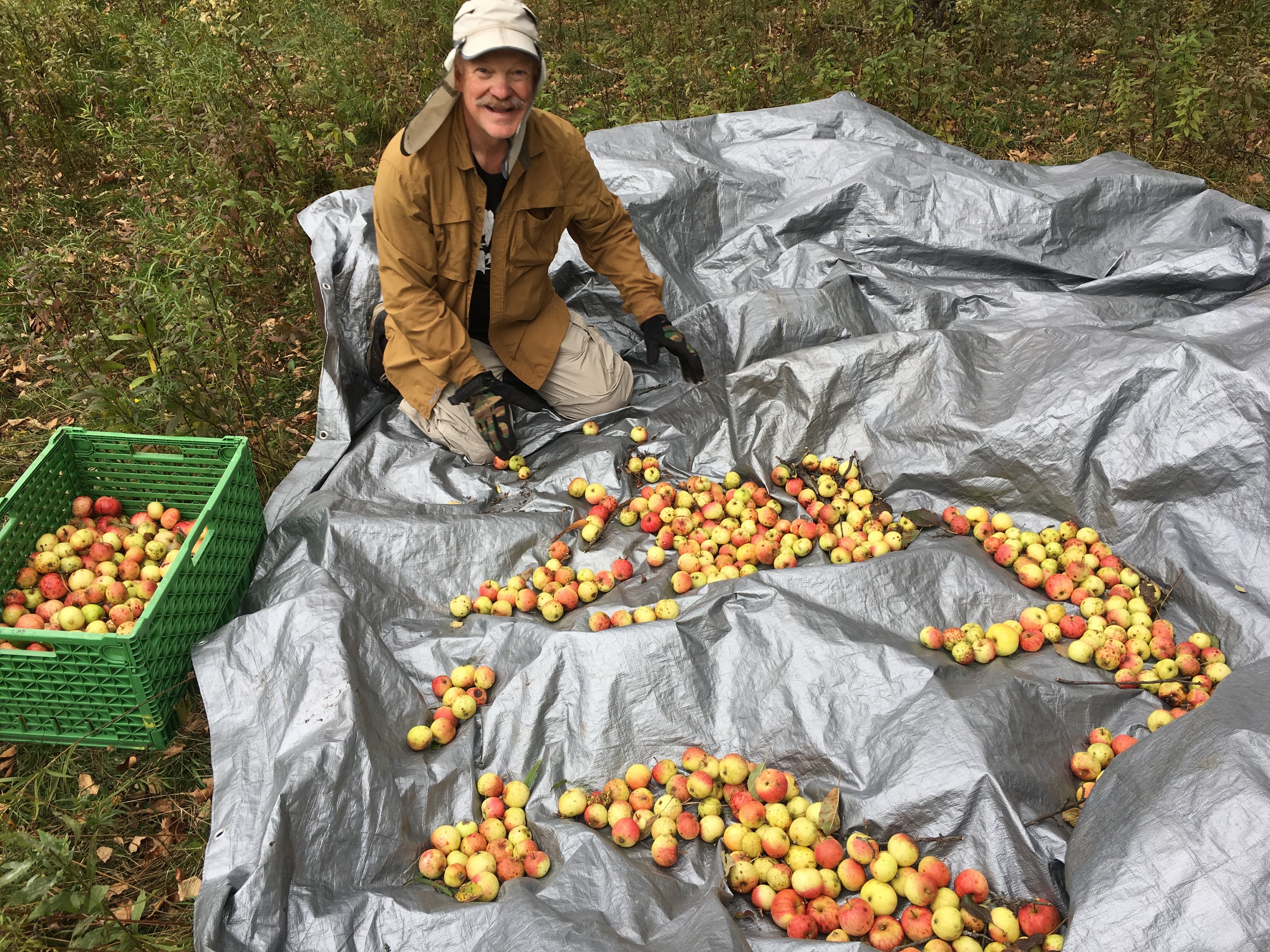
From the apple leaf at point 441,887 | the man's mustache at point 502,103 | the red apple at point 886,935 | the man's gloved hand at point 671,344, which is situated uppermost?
the man's mustache at point 502,103

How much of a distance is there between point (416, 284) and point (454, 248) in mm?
241

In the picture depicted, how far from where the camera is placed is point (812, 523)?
3.75 m

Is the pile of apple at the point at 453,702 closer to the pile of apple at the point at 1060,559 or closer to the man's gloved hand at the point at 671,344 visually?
the man's gloved hand at the point at 671,344

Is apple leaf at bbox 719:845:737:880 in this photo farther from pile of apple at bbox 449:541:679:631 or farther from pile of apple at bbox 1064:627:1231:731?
pile of apple at bbox 1064:627:1231:731

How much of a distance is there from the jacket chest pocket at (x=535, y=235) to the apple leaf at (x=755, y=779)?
2456mm

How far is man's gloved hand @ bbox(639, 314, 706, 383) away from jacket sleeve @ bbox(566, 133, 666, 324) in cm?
4

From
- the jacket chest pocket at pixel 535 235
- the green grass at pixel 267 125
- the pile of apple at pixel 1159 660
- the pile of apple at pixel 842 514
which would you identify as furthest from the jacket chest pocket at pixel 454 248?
the pile of apple at pixel 1159 660

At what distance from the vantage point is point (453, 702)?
3.10 m

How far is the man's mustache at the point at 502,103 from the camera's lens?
3.41 meters

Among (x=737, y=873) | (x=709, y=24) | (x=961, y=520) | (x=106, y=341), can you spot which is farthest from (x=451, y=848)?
→ (x=709, y=24)

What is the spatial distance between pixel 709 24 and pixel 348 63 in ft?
10.0

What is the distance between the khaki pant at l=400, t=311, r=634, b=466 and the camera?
4137mm

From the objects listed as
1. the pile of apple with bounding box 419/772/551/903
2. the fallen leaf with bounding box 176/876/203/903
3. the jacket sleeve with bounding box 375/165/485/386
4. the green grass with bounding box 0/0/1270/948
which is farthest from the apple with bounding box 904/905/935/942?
the jacket sleeve with bounding box 375/165/485/386

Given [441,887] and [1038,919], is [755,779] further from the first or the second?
[441,887]
